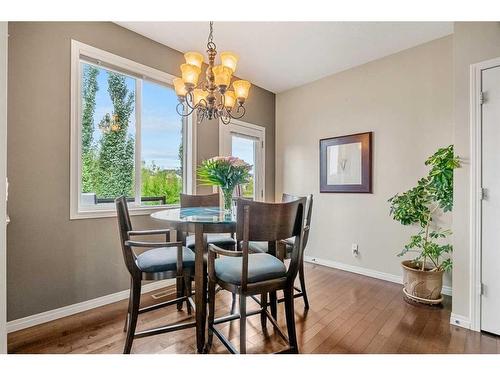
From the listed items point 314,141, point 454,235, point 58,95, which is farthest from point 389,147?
point 58,95

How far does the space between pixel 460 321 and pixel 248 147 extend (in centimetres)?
306

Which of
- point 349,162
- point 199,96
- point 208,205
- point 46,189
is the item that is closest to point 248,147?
point 349,162

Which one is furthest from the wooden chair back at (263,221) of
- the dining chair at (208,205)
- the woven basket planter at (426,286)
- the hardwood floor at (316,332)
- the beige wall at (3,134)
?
the woven basket planter at (426,286)

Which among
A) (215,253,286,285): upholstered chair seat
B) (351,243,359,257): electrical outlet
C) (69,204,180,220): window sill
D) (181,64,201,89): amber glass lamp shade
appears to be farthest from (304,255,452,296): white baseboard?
(181,64,201,89): amber glass lamp shade

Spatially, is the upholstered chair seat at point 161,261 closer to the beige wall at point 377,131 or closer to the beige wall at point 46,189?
the beige wall at point 46,189

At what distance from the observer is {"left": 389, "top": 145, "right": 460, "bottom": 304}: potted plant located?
85.5 inches

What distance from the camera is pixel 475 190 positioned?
1.89m

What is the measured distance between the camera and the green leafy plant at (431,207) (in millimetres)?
2159

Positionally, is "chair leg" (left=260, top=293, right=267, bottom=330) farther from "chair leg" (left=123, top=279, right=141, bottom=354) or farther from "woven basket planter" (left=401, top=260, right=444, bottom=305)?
"woven basket planter" (left=401, top=260, right=444, bottom=305)

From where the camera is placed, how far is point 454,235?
2020mm
